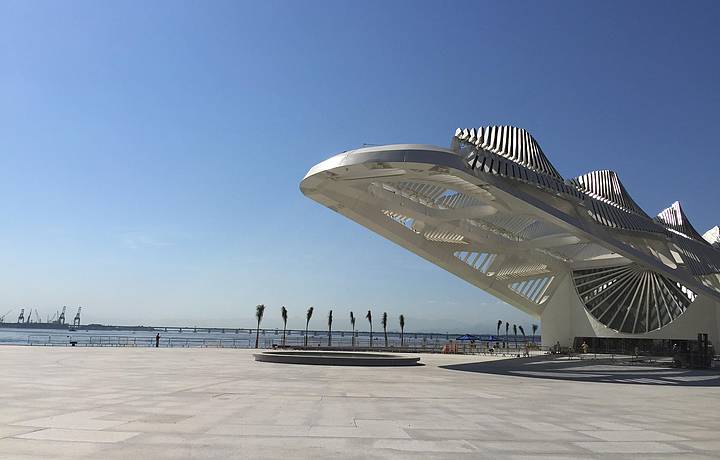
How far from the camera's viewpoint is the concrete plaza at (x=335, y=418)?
695cm

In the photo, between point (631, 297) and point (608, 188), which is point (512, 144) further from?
point (631, 297)

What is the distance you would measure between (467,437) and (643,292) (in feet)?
127

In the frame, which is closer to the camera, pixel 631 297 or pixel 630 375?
pixel 630 375

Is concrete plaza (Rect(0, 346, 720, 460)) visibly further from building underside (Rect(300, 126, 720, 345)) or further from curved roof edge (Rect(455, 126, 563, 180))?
curved roof edge (Rect(455, 126, 563, 180))

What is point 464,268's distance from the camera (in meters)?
38.9

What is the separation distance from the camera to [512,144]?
25.6 metres

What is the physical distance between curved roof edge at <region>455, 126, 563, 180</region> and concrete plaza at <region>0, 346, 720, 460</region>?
10.7 metres

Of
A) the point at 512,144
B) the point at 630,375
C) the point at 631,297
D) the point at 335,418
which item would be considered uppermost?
the point at 512,144

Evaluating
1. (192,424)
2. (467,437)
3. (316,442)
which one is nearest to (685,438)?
(467,437)

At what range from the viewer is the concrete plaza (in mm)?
6949

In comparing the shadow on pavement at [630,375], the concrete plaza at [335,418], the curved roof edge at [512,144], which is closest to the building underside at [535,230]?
the curved roof edge at [512,144]

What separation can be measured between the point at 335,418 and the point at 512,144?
19.1 metres

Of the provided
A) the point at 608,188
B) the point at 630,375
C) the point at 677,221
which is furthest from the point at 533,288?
the point at 630,375

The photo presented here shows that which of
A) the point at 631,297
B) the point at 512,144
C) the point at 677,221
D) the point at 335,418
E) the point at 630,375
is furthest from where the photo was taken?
the point at 631,297
